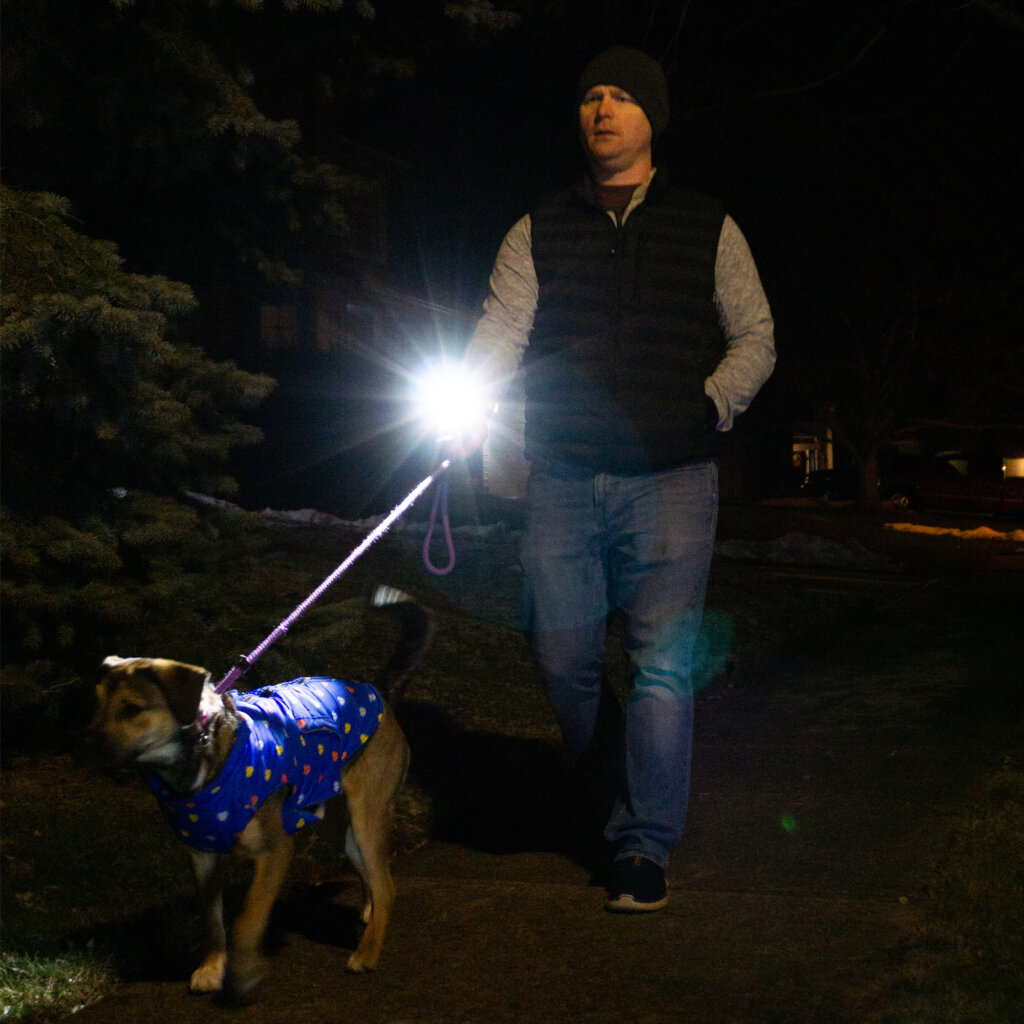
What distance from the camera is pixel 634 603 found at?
3547 millimetres

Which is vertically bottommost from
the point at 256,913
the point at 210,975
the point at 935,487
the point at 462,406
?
the point at 935,487

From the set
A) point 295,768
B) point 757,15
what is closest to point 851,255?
point 757,15

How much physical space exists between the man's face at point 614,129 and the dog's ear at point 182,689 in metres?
2.05

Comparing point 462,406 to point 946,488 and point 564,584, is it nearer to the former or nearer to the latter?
point 564,584

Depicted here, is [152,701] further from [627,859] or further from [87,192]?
[87,192]

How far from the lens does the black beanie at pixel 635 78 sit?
11.6 feet

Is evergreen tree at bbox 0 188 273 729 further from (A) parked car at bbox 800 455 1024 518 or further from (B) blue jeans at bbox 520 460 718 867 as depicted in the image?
(A) parked car at bbox 800 455 1024 518

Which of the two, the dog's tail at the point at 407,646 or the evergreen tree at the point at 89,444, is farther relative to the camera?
the evergreen tree at the point at 89,444

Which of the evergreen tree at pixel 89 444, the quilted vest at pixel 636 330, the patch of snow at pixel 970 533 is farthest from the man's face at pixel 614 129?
the patch of snow at pixel 970 533

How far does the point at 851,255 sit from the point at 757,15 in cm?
2279

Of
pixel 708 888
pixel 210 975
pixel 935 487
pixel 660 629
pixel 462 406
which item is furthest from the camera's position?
pixel 935 487

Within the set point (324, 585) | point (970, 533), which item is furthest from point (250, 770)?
point (970, 533)

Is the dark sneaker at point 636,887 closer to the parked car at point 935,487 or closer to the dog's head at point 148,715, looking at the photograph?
the dog's head at point 148,715

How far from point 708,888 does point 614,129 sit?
2.34m
